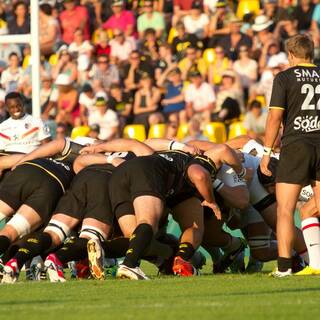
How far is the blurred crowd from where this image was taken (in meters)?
23.2

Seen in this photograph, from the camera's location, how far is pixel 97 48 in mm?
26156

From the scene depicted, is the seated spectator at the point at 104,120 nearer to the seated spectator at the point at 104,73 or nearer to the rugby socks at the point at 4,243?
the seated spectator at the point at 104,73

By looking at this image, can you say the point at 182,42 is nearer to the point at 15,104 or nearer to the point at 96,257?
the point at 15,104

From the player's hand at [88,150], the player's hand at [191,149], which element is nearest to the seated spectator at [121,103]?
the player's hand at [88,150]

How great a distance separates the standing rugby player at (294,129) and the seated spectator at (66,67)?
1368 cm

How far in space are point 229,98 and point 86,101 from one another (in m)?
3.16

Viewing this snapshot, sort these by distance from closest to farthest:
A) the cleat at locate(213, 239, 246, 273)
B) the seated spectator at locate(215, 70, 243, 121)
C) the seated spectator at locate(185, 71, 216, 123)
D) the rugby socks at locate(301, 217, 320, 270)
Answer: the rugby socks at locate(301, 217, 320, 270) < the cleat at locate(213, 239, 246, 273) < the seated spectator at locate(215, 70, 243, 121) < the seated spectator at locate(185, 71, 216, 123)

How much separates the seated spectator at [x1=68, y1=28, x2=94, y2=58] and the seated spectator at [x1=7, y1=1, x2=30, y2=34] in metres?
0.99

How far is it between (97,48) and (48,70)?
1.17 metres

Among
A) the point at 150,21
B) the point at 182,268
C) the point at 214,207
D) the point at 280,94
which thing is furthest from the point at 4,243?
the point at 150,21

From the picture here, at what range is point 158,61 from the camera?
2502cm

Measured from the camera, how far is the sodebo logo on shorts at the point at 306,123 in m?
11.9

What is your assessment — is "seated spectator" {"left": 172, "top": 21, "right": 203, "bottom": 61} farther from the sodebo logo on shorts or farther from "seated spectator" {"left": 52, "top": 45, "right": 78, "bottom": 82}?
the sodebo logo on shorts

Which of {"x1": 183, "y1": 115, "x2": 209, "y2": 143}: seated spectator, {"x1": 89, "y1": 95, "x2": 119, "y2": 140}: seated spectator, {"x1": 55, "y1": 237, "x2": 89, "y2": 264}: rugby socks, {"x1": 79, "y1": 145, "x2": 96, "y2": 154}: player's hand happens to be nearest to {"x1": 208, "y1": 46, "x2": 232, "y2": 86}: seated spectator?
{"x1": 183, "y1": 115, "x2": 209, "y2": 143}: seated spectator
